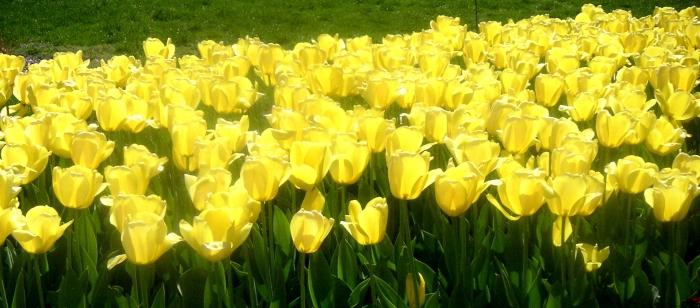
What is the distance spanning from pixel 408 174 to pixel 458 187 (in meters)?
0.15

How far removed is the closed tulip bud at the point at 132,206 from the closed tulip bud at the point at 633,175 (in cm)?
121

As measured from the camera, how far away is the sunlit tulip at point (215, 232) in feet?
6.05

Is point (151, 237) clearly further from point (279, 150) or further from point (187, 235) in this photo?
point (279, 150)

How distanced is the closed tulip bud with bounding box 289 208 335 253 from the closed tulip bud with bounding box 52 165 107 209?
0.59 m

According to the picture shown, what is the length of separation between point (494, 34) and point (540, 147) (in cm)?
276

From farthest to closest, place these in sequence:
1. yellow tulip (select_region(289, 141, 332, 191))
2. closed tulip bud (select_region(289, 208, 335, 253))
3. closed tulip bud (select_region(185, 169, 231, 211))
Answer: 1. yellow tulip (select_region(289, 141, 332, 191))
2. closed tulip bud (select_region(185, 169, 231, 211))
3. closed tulip bud (select_region(289, 208, 335, 253))

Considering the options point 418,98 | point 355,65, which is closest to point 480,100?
point 418,98

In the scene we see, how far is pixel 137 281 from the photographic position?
2117mm

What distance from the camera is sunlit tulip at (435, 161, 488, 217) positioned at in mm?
2020

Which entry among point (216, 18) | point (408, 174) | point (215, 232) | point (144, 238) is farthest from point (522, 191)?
point (216, 18)

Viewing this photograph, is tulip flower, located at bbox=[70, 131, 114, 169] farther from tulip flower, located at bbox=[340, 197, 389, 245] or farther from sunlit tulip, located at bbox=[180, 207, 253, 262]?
tulip flower, located at bbox=[340, 197, 389, 245]

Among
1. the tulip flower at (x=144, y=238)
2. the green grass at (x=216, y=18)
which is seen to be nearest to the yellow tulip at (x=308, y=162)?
the tulip flower at (x=144, y=238)

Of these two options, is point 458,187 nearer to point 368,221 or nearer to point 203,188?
point 368,221

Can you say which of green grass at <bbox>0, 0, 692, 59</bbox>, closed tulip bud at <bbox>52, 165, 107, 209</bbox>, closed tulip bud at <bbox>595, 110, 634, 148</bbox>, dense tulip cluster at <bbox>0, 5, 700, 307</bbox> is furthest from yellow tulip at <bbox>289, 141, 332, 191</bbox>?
green grass at <bbox>0, 0, 692, 59</bbox>
